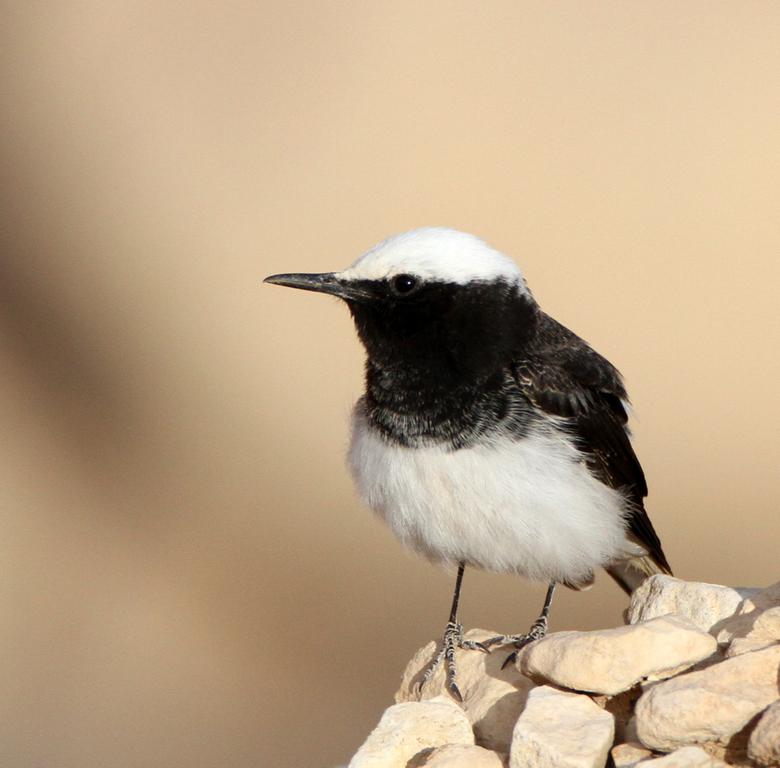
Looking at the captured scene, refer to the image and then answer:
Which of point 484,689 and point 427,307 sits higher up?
point 427,307

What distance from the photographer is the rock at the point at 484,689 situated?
4.97 meters

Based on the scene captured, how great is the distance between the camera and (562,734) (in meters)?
4.20

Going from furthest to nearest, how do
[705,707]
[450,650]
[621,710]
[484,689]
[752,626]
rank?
[450,650] → [484,689] → [752,626] → [621,710] → [705,707]

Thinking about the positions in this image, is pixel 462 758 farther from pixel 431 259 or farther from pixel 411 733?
pixel 431 259

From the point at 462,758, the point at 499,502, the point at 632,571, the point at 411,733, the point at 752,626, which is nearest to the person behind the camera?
the point at 462,758

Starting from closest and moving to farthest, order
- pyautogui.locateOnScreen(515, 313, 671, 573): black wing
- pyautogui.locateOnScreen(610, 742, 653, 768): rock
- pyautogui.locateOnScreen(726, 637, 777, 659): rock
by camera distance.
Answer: pyautogui.locateOnScreen(610, 742, 653, 768): rock → pyautogui.locateOnScreen(726, 637, 777, 659): rock → pyautogui.locateOnScreen(515, 313, 671, 573): black wing

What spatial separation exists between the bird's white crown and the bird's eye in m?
0.02

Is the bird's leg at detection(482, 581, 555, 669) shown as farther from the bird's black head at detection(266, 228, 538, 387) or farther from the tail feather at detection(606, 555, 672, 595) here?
the bird's black head at detection(266, 228, 538, 387)

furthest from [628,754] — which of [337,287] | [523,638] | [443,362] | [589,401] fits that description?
[337,287]

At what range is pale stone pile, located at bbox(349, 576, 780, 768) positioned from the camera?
412cm

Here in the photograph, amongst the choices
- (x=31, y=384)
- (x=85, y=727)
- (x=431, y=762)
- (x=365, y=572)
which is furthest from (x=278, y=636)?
(x=431, y=762)

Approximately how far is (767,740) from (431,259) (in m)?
2.71

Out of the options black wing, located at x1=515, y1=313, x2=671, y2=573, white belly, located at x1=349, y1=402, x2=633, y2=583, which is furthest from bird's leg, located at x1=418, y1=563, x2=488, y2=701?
black wing, located at x1=515, y1=313, x2=671, y2=573

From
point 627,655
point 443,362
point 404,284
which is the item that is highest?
point 404,284
